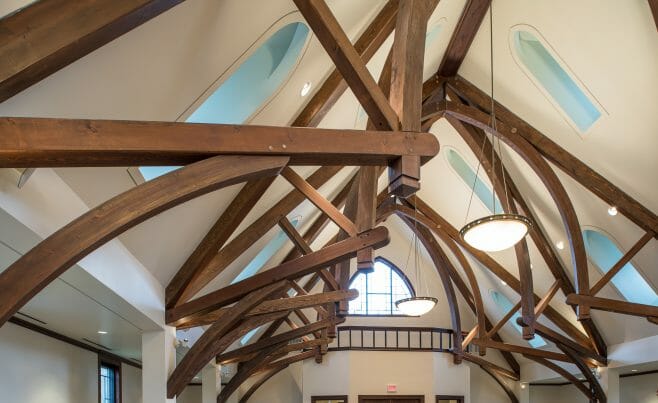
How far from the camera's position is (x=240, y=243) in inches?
273

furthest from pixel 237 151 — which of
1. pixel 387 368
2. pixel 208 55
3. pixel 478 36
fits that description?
pixel 387 368

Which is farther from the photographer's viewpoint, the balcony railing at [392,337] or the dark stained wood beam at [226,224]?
the balcony railing at [392,337]

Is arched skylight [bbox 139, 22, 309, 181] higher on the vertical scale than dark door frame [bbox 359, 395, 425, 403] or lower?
higher

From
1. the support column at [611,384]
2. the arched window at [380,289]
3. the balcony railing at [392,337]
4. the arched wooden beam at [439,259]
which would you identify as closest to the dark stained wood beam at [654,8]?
the arched wooden beam at [439,259]

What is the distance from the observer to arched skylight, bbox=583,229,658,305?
9422 mm

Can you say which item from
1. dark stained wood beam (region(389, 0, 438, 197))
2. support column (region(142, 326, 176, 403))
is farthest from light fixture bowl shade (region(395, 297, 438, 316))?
dark stained wood beam (region(389, 0, 438, 197))

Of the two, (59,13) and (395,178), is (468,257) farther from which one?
(59,13)

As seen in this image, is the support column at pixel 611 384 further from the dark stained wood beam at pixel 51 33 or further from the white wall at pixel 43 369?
the dark stained wood beam at pixel 51 33

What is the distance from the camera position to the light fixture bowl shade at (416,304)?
10.3 metres

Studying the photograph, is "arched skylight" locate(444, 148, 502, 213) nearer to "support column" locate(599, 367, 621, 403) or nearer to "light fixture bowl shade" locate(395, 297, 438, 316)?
"light fixture bowl shade" locate(395, 297, 438, 316)

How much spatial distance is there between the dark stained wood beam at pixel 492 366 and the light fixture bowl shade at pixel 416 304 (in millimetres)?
4473

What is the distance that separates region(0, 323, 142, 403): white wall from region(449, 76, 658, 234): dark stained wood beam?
6953 millimetres

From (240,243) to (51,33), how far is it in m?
4.64

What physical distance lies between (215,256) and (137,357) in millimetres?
5822
